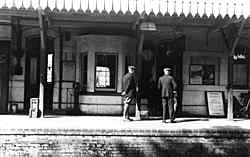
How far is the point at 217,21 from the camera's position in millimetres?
12148

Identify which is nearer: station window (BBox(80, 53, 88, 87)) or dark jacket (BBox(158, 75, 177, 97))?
dark jacket (BBox(158, 75, 177, 97))

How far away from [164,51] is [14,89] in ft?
19.5

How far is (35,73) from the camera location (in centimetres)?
1455

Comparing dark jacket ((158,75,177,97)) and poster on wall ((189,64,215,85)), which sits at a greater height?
poster on wall ((189,64,215,85))

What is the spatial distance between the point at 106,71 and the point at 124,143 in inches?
201

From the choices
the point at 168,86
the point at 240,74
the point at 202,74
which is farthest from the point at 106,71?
the point at 240,74

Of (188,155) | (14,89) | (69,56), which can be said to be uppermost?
(69,56)

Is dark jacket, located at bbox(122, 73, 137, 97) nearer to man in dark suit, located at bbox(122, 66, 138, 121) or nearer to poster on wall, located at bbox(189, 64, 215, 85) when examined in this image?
man in dark suit, located at bbox(122, 66, 138, 121)

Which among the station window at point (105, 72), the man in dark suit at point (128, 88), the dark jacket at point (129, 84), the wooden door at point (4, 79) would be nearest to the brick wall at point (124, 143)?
the man in dark suit at point (128, 88)

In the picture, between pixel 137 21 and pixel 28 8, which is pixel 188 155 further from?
pixel 28 8

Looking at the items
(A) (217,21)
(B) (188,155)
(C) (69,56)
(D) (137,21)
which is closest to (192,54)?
(A) (217,21)

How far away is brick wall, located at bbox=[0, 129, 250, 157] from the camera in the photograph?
355 inches

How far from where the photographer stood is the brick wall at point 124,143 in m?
9.02

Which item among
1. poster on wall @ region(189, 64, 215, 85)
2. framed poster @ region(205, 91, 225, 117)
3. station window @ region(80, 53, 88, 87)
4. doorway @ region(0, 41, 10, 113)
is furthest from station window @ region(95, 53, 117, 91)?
framed poster @ region(205, 91, 225, 117)
